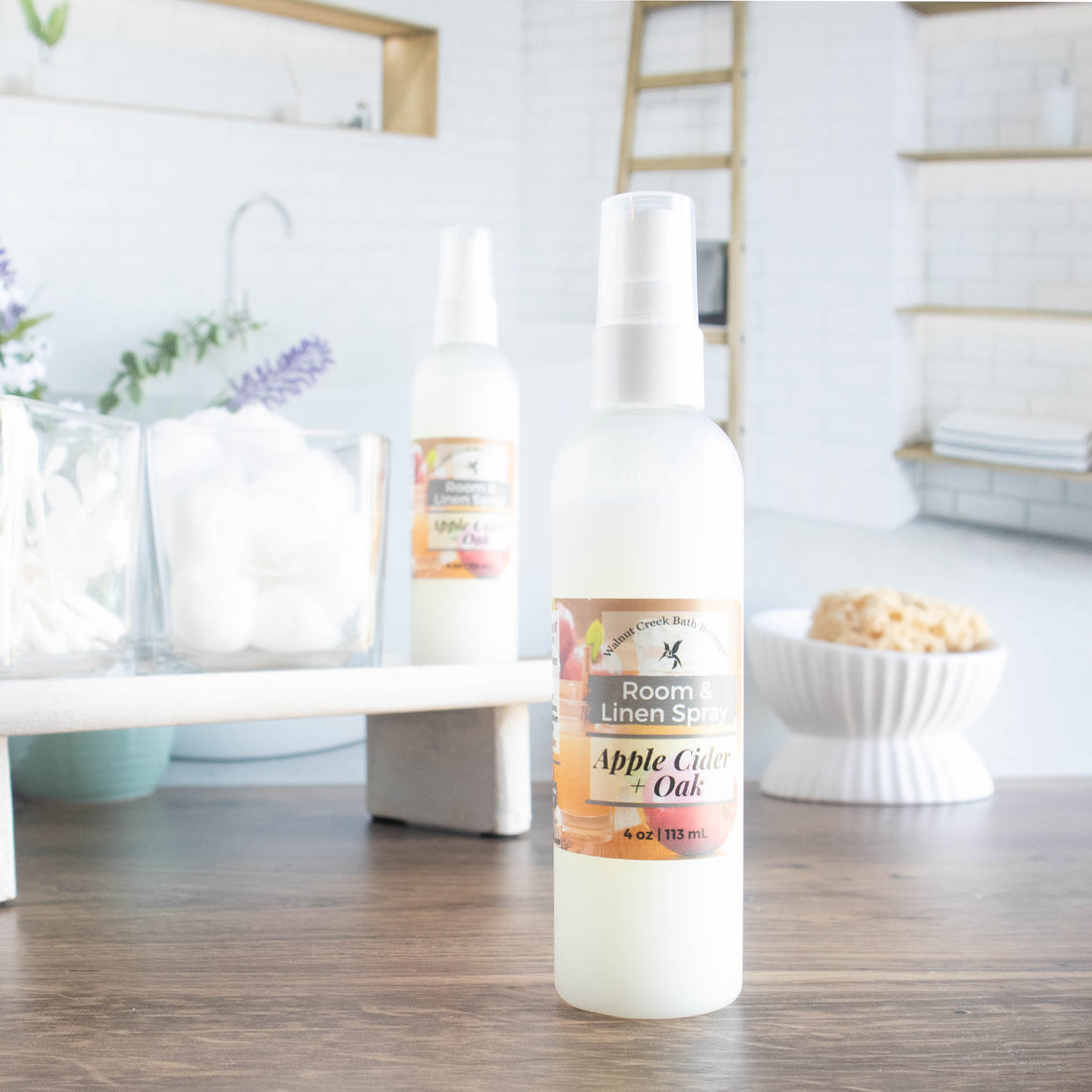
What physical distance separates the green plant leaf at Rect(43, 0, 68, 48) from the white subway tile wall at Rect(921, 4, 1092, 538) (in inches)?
68.3

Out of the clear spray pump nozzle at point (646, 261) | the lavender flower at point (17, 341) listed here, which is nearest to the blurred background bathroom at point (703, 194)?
the lavender flower at point (17, 341)

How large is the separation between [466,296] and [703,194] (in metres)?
2.25

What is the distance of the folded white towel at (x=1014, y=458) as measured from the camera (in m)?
2.26

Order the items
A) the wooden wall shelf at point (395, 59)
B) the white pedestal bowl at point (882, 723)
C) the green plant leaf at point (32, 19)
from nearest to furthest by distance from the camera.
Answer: the white pedestal bowl at point (882, 723)
the green plant leaf at point (32, 19)
the wooden wall shelf at point (395, 59)

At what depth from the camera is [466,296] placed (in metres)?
0.61

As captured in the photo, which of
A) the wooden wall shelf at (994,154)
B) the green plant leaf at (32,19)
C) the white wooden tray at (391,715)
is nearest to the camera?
the white wooden tray at (391,715)

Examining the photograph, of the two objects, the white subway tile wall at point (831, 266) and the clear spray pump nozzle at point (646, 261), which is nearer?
the clear spray pump nozzle at point (646, 261)

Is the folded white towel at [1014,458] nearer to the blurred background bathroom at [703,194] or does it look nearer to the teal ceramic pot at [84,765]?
the blurred background bathroom at [703,194]

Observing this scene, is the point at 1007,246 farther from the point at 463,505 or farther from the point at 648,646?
the point at 648,646

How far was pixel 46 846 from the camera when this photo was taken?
66 cm

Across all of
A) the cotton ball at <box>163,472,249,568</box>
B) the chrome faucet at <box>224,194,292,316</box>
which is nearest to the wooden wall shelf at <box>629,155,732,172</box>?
the chrome faucet at <box>224,194,292,316</box>

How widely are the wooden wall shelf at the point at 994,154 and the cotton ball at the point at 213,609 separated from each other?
7.06ft

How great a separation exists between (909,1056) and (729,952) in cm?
6

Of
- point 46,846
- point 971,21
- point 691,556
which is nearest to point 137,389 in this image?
point 46,846
